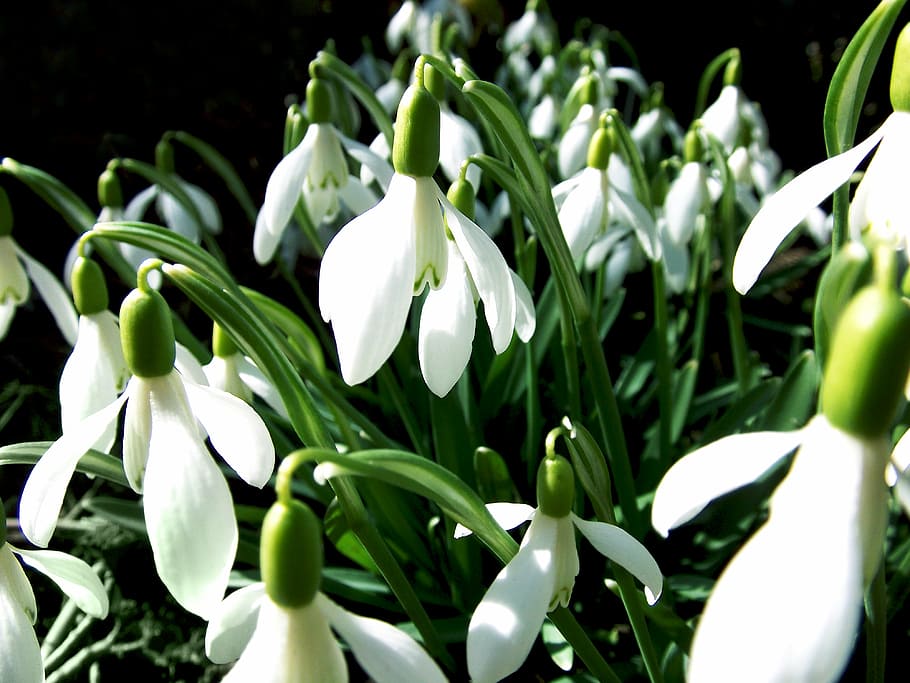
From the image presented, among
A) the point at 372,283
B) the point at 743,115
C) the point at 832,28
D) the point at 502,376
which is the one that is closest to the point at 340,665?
the point at 372,283

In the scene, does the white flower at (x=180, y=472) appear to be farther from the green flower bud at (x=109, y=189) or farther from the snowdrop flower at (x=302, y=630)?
the green flower bud at (x=109, y=189)

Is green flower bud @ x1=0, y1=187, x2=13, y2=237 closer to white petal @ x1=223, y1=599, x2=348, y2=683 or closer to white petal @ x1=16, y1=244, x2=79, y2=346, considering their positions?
white petal @ x1=16, y1=244, x2=79, y2=346

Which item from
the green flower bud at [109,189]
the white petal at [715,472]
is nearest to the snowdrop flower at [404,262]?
the white petal at [715,472]

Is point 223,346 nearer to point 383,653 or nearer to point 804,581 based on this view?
point 383,653

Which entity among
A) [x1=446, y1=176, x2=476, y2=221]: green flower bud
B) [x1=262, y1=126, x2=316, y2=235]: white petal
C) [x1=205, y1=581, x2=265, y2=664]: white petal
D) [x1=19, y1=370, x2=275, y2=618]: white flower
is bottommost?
→ [x1=205, y1=581, x2=265, y2=664]: white petal

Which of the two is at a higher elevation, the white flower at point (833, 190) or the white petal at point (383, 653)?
the white flower at point (833, 190)

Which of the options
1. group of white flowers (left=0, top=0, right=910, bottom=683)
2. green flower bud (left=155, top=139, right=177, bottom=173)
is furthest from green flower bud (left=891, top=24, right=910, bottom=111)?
green flower bud (left=155, top=139, right=177, bottom=173)
